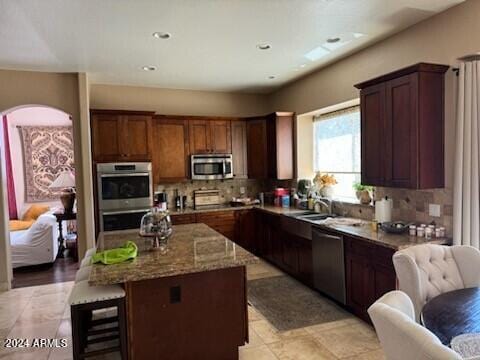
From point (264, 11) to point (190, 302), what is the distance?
8.14ft

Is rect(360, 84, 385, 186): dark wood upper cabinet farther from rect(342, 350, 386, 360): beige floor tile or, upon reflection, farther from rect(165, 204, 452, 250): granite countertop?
rect(342, 350, 386, 360): beige floor tile

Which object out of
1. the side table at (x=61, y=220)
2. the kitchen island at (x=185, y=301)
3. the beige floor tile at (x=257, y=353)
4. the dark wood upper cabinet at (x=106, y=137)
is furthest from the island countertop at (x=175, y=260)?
the side table at (x=61, y=220)

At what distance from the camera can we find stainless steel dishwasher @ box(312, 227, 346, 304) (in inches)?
139

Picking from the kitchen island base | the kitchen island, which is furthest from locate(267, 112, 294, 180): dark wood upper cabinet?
the kitchen island base

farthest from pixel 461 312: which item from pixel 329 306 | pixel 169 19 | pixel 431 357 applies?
pixel 169 19

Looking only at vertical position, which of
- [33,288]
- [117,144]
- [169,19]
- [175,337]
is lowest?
[33,288]

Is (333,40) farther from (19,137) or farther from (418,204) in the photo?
(19,137)

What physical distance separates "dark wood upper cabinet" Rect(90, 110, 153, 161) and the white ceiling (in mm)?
616

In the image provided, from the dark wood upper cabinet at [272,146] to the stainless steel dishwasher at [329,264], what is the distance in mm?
1775

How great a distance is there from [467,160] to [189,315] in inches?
102

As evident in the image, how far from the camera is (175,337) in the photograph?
244 centimetres

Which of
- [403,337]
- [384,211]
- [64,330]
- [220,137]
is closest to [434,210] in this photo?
[384,211]

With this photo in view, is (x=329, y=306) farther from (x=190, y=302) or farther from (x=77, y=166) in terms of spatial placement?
(x=77, y=166)

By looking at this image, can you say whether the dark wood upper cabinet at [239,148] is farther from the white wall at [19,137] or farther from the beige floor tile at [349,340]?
the white wall at [19,137]
